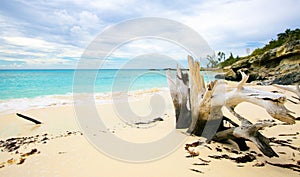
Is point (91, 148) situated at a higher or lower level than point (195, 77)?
lower

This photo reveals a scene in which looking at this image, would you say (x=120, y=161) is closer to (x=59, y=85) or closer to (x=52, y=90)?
(x=52, y=90)

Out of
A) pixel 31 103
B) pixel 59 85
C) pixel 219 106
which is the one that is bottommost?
pixel 31 103

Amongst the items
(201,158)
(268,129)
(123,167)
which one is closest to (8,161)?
(123,167)

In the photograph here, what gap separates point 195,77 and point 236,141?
1443 mm

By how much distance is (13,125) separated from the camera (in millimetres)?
A: 6652

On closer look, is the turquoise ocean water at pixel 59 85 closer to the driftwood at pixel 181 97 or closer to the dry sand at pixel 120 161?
the driftwood at pixel 181 97

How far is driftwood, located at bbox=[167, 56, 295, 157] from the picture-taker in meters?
2.86

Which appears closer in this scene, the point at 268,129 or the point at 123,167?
the point at 123,167

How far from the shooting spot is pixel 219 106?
12.6 ft

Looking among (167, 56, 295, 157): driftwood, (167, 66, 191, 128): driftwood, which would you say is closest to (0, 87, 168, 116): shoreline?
(167, 66, 191, 128): driftwood

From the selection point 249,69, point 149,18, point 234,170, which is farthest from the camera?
point 249,69

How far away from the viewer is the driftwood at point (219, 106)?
2.86m

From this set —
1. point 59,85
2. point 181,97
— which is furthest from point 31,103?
point 59,85

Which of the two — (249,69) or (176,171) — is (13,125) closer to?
(176,171)
